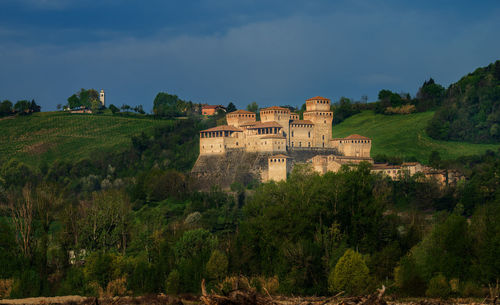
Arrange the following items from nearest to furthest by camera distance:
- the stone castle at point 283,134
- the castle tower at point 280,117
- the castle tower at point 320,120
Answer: the stone castle at point 283,134
the castle tower at point 280,117
the castle tower at point 320,120

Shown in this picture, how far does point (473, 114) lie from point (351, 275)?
254 feet

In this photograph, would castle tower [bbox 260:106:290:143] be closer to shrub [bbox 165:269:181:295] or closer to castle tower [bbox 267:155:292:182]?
castle tower [bbox 267:155:292:182]

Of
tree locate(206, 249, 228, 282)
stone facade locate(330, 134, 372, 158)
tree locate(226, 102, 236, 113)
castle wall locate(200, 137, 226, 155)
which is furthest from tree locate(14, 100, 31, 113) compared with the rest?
tree locate(206, 249, 228, 282)

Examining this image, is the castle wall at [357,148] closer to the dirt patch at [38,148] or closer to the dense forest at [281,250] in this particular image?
the dense forest at [281,250]

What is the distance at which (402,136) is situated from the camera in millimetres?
103562

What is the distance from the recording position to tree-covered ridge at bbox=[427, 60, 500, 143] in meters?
102

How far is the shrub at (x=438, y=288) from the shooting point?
33.8 m

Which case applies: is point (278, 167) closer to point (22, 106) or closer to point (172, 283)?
point (172, 283)

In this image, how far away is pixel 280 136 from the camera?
267 feet

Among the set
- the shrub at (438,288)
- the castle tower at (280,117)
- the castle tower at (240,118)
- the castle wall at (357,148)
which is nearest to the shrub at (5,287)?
the shrub at (438,288)

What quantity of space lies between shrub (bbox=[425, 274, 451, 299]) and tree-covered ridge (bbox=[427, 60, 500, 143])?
70335 millimetres

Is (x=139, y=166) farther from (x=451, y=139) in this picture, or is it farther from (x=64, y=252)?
(x=64, y=252)

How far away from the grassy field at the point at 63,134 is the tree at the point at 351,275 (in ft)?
251

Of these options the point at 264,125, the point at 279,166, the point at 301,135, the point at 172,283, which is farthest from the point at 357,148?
the point at 172,283
